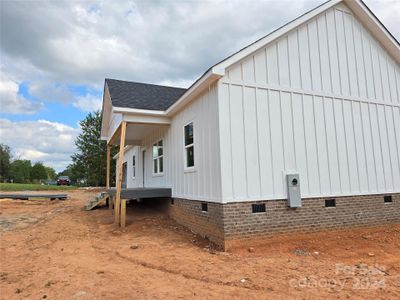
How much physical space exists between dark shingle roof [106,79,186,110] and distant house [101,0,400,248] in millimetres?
138

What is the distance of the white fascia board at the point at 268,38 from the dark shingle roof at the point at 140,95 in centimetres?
424

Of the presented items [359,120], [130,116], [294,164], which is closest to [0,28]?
[130,116]

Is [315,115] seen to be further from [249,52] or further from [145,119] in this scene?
[145,119]

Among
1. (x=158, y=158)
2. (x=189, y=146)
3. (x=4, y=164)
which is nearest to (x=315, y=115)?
(x=189, y=146)

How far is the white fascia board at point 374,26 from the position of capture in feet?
28.5

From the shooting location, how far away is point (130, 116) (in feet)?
32.9

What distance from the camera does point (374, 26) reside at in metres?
8.96

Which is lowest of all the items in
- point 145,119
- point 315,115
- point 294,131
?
point 294,131

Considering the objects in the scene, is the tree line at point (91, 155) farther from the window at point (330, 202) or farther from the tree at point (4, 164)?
the window at point (330, 202)

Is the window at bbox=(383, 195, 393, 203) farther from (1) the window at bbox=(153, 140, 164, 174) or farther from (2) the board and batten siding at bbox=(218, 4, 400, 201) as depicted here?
(1) the window at bbox=(153, 140, 164, 174)

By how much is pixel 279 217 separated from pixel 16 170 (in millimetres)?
78118

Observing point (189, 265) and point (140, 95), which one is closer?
point (189, 265)

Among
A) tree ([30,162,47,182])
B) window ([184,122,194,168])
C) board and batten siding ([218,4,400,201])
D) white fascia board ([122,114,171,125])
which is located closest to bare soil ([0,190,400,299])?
board and batten siding ([218,4,400,201])

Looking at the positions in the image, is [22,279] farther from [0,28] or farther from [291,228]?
[0,28]
